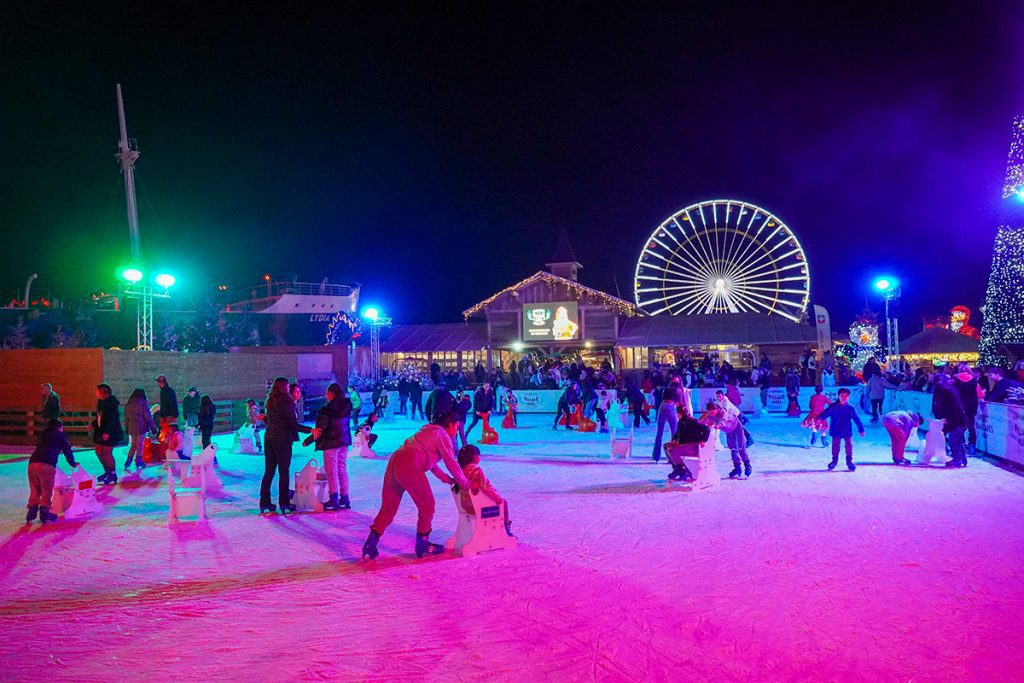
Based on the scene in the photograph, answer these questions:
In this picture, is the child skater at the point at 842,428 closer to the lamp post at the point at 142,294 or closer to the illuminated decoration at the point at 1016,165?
the illuminated decoration at the point at 1016,165

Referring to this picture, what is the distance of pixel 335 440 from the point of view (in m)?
7.38

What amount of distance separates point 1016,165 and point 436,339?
90.5ft

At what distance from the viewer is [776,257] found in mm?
35312

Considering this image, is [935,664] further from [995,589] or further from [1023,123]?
[1023,123]

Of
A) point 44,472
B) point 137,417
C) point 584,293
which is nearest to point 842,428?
point 44,472

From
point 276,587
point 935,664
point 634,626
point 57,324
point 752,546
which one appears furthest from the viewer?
point 57,324

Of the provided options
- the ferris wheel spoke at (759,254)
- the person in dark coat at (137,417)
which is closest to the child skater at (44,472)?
the person in dark coat at (137,417)

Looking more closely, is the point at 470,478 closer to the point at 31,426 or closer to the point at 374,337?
the point at 31,426

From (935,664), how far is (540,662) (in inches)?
82.1

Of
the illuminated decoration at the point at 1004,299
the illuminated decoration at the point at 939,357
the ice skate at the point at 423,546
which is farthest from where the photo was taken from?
the illuminated decoration at the point at 939,357

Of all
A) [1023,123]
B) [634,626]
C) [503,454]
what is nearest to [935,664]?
[634,626]

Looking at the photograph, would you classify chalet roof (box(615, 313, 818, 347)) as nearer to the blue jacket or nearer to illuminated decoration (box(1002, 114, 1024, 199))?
illuminated decoration (box(1002, 114, 1024, 199))

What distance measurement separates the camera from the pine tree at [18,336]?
108ft

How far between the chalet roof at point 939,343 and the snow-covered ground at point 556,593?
35899mm
